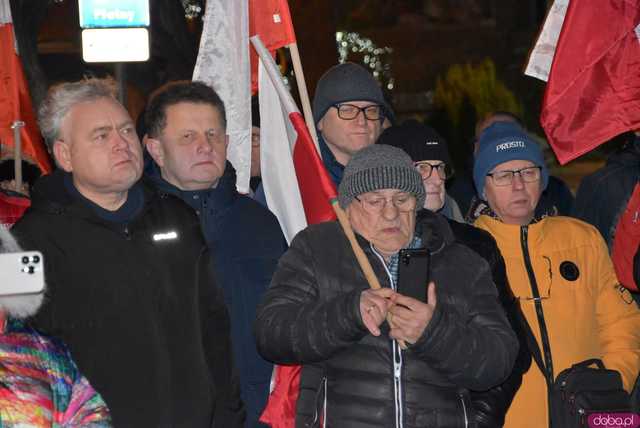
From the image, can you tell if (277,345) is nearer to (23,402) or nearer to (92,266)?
(92,266)

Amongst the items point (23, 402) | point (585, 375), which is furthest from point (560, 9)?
point (23, 402)

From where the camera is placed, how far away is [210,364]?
4.96 metres

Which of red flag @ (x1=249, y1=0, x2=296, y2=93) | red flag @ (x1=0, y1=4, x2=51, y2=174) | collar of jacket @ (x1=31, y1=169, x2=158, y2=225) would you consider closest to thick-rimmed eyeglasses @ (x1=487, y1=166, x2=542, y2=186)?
red flag @ (x1=249, y1=0, x2=296, y2=93)

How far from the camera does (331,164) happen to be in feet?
21.2

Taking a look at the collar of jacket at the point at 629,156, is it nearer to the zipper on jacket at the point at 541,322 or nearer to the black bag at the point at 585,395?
the zipper on jacket at the point at 541,322

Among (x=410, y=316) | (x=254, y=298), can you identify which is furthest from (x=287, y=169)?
(x=410, y=316)

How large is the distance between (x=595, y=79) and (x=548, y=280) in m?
1.25

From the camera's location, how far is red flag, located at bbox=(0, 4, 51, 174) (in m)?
7.43

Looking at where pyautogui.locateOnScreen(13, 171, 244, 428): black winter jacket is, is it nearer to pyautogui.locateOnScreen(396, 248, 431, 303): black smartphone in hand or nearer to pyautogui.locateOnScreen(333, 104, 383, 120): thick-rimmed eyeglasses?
pyautogui.locateOnScreen(396, 248, 431, 303): black smartphone in hand

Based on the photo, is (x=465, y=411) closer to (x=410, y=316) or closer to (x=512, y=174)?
(x=410, y=316)

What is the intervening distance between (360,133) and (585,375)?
1.83 meters

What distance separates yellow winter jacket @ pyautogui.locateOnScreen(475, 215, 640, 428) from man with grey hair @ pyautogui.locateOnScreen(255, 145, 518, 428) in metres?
0.95

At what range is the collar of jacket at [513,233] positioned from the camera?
579 centimetres

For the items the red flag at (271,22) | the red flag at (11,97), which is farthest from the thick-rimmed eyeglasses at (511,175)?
the red flag at (11,97)
